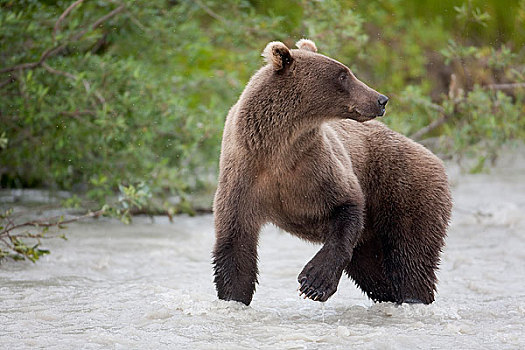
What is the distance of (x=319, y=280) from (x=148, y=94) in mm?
4175

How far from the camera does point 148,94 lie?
27.7ft

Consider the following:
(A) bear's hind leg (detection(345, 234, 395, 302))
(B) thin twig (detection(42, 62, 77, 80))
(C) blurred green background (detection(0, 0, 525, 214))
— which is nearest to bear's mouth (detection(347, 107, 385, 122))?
(A) bear's hind leg (detection(345, 234, 395, 302))

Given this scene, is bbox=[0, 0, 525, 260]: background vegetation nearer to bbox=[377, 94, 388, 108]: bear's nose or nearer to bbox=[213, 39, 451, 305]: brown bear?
bbox=[213, 39, 451, 305]: brown bear

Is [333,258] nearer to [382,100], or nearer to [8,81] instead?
[382,100]

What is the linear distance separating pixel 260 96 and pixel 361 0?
629 centimetres

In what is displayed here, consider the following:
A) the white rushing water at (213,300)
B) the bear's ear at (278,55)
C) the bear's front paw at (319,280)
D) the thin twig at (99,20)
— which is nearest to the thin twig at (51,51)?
the thin twig at (99,20)

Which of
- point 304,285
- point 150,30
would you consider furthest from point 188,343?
point 150,30

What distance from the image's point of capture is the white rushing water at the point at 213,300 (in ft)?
14.6

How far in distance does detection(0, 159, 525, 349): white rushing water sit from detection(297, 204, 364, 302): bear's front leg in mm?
221

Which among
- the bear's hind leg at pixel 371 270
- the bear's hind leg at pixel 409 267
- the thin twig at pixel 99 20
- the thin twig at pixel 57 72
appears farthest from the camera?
the thin twig at pixel 99 20

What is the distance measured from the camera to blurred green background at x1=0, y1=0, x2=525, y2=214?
801 cm

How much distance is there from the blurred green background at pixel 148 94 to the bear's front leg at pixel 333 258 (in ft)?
8.47

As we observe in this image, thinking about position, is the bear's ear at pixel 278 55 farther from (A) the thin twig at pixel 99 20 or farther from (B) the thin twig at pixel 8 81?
(B) the thin twig at pixel 8 81

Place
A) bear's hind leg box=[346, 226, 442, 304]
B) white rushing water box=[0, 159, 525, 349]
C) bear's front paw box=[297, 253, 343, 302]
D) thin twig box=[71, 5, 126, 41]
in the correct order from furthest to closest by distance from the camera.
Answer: thin twig box=[71, 5, 126, 41] < bear's hind leg box=[346, 226, 442, 304] < bear's front paw box=[297, 253, 343, 302] < white rushing water box=[0, 159, 525, 349]
